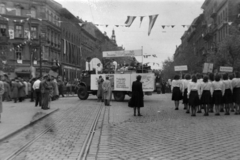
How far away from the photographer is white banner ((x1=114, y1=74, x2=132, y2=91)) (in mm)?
21938

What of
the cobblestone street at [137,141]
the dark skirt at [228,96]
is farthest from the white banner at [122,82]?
the cobblestone street at [137,141]

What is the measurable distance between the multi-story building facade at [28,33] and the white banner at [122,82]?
1275 cm

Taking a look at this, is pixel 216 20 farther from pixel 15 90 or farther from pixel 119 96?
pixel 15 90

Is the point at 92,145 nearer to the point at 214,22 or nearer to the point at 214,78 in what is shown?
the point at 214,78

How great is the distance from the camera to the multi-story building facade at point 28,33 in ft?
121

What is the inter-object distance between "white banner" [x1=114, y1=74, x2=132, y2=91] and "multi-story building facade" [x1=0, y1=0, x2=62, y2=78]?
1275 centimetres

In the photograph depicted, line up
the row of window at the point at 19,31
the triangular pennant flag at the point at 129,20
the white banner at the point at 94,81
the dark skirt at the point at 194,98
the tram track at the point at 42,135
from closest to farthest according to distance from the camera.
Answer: the tram track at the point at 42,135 → the dark skirt at the point at 194,98 → the triangular pennant flag at the point at 129,20 → the white banner at the point at 94,81 → the row of window at the point at 19,31

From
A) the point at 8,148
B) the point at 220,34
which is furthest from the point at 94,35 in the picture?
the point at 8,148

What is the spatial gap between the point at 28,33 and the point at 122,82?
2059 cm

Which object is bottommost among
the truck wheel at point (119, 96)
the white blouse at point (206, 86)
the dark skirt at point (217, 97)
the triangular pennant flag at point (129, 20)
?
the truck wheel at point (119, 96)

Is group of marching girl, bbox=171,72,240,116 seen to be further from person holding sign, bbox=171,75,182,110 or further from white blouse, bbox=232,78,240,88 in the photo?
person holding sign, bbox=171,75,182,110

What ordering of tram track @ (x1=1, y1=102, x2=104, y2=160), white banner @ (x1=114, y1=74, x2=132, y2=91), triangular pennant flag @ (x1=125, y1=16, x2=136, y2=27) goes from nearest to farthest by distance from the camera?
tram track @ (x1=1, y1=102, x2=104, y2=160)
triangular pennant flag @ (x1=125, y1=16, x2=136, y2=27)
white banner @ (x1=114, y1=74, x2=132, y2=91)

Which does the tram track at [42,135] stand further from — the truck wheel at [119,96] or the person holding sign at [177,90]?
the truck wheel at [119,96]

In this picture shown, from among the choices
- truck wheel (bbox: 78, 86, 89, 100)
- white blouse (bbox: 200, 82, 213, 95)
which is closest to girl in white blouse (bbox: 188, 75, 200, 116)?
white blouse (bbox: 200, 82, 213, 95)
